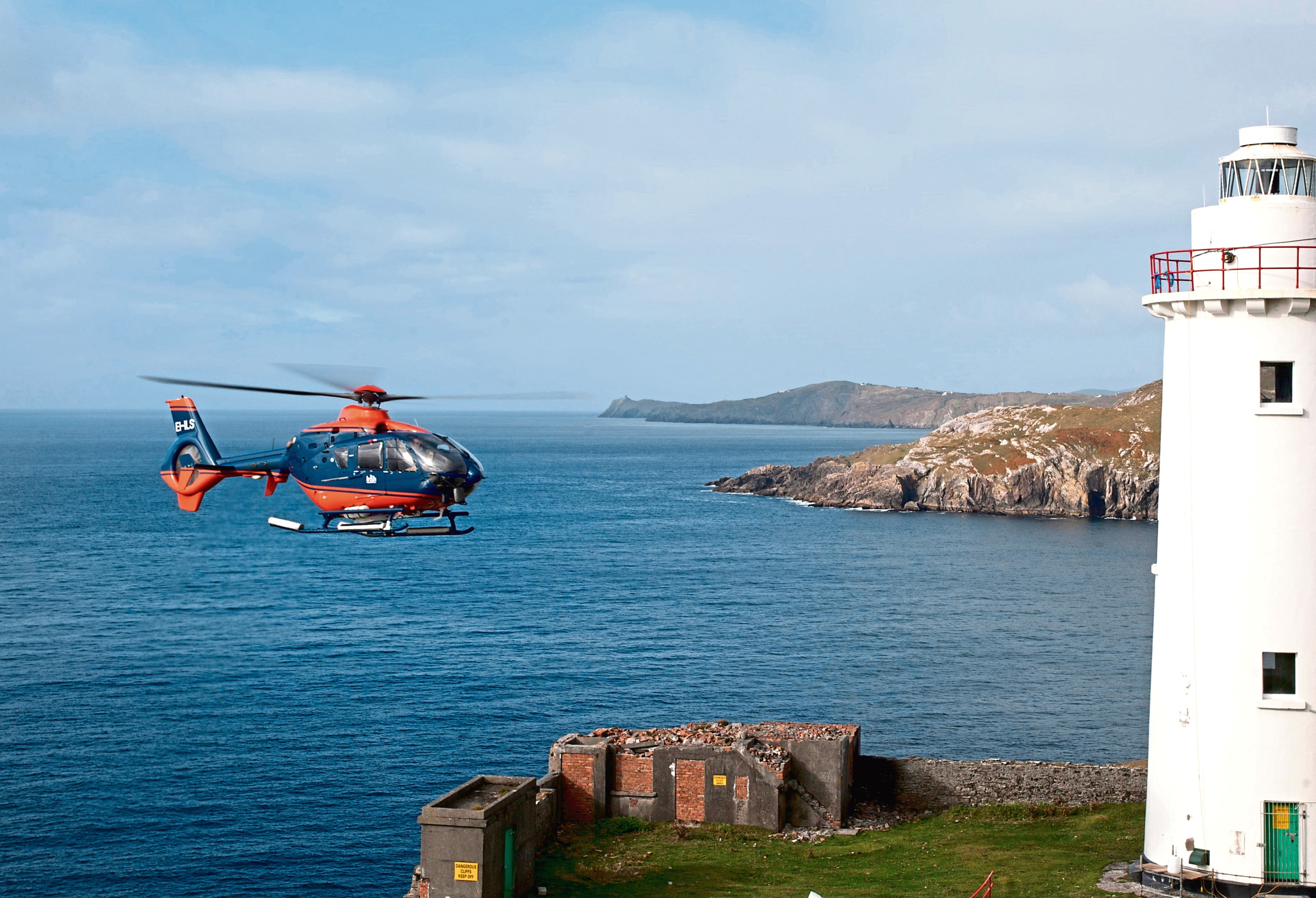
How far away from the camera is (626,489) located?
188500mm

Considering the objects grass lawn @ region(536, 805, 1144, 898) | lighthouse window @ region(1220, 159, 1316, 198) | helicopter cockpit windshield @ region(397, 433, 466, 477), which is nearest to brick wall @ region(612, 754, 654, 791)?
grass lawn @ region(536, 805, 1144, 898)

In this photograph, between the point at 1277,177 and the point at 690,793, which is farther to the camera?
the point at 690,793

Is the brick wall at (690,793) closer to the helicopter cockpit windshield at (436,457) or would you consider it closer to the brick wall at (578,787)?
the brick wall at (578,787)

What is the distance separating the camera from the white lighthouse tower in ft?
69.7

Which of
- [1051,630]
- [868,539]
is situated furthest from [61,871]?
[868,539]

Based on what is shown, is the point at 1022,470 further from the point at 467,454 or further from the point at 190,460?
the point at 467,454

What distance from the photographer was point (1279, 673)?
21516 mm

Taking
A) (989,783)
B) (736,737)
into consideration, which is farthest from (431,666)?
(989,783)

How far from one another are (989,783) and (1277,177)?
67.0ft

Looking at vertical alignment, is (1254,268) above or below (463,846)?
above

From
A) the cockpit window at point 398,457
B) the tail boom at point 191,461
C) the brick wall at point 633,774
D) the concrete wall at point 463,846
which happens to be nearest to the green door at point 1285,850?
the concrete wall at point 463,846

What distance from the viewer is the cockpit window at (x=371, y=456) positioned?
1353 inches

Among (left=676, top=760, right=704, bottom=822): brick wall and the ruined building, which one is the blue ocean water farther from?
(left=676, top=760, right=704, bottom=822): brick wall

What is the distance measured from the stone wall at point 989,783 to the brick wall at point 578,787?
8.78 meters
